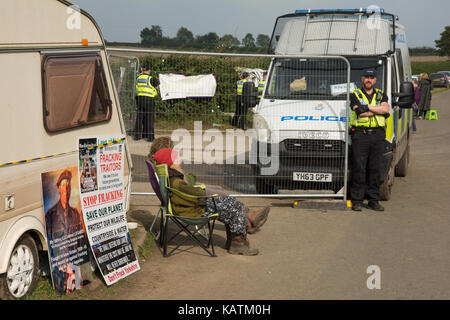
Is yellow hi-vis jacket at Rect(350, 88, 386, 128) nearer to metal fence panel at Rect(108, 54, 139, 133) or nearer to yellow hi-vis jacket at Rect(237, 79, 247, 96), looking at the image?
yellow hi-vis jacket at Rect(237, 79, 247, 96)

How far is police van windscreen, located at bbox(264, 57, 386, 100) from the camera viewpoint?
406 inches

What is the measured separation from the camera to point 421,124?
24641 millimetres

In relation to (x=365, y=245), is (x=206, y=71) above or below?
above

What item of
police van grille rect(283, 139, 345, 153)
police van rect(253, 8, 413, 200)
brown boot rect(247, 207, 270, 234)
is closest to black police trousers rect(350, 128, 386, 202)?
police van rect(253, 8, 413, 200)

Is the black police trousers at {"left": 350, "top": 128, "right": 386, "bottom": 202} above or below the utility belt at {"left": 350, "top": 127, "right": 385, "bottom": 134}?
below

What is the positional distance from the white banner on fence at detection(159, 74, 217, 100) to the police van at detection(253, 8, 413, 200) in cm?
102

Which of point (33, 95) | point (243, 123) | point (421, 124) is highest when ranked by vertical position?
point (33, 95)

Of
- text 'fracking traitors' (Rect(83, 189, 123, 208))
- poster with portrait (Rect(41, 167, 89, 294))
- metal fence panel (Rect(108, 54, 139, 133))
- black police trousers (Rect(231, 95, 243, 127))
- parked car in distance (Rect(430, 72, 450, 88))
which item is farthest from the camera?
parked car in distance (Rect(430, 72, 450, 88))

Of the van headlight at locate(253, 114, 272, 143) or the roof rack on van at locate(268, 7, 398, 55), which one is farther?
the roof rack on van at locate(268, 7, 398, 55)

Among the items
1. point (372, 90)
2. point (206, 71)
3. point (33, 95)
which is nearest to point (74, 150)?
point (33, 95)
